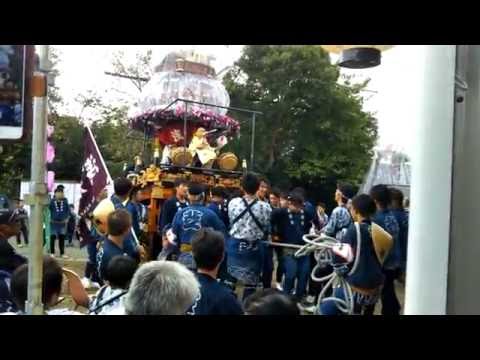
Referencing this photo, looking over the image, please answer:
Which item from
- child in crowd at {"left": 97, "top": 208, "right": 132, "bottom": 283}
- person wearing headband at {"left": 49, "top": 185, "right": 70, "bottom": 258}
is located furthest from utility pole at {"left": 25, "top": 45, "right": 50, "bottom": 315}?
person wearing headband at {"left": 49, "top": 185, "right": 70, "bottom": 258}

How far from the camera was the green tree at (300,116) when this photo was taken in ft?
78.4

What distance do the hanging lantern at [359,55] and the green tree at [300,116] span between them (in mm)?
20503

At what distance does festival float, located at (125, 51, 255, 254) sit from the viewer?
9734 millimetres

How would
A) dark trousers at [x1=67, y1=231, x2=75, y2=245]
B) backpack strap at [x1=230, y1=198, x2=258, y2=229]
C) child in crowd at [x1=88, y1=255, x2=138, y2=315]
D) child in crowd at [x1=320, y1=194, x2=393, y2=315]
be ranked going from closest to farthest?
child in crowd at [x1=88, y1=255, x2=138, y2=315] → child in crowd at [x1=320, y1=194, x2=393, y2=315] → backpack strap at [x1=230, y1=198, x2=258, y2=229] → dark trousers at [x1=67, y1=231, x2=75, y2=245]

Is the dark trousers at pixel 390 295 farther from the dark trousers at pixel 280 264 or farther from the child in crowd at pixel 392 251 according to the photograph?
the dark trousers at pixel 280 264

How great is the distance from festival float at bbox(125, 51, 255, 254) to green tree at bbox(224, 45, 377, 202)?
38.1ft

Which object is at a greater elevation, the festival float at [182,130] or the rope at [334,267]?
the festival float at [182,130]

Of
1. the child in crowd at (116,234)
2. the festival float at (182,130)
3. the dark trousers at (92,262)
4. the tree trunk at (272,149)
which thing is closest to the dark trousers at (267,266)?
the festival float at (182,130)

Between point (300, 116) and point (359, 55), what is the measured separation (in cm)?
2152

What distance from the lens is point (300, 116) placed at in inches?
956

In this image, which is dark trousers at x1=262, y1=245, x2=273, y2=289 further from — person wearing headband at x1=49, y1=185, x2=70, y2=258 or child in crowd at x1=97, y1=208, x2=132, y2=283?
person wearing headband at x1=49, y1=185, x2=70, y2=258

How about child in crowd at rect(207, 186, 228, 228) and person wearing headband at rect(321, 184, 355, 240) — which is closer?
person wearing headband at rect(321, 184, 355, 240)

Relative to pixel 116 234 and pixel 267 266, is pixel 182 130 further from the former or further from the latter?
pixel 116 234

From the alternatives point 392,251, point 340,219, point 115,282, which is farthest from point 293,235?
point 115,282
